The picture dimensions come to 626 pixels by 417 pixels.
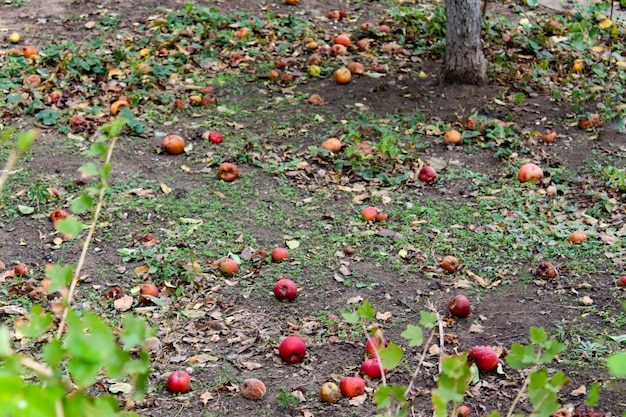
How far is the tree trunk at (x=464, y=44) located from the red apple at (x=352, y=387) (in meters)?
3.79

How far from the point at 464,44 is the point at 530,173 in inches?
62.3

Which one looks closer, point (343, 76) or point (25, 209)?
point (25, 209)

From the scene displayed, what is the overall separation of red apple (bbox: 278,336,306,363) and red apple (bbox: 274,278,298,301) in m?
0.47

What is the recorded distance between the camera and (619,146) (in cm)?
594

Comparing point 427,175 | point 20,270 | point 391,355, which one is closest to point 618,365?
point 391,355

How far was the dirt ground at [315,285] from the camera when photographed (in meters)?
3.62

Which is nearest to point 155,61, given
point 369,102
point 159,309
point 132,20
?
point 132,20

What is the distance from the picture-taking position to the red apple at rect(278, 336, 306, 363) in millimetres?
3758

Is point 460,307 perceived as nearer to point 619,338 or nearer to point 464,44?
point 619,338

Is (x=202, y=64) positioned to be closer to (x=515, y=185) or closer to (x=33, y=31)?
(x=33, y=31)

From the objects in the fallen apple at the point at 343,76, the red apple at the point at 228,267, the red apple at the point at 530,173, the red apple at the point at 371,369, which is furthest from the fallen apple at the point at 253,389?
the fallen apple at the point at 343,76

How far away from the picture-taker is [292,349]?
3.76 m

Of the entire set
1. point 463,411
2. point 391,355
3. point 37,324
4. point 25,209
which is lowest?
point 25,209

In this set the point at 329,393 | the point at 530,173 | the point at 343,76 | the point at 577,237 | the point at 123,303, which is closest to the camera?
the point at 329,393
